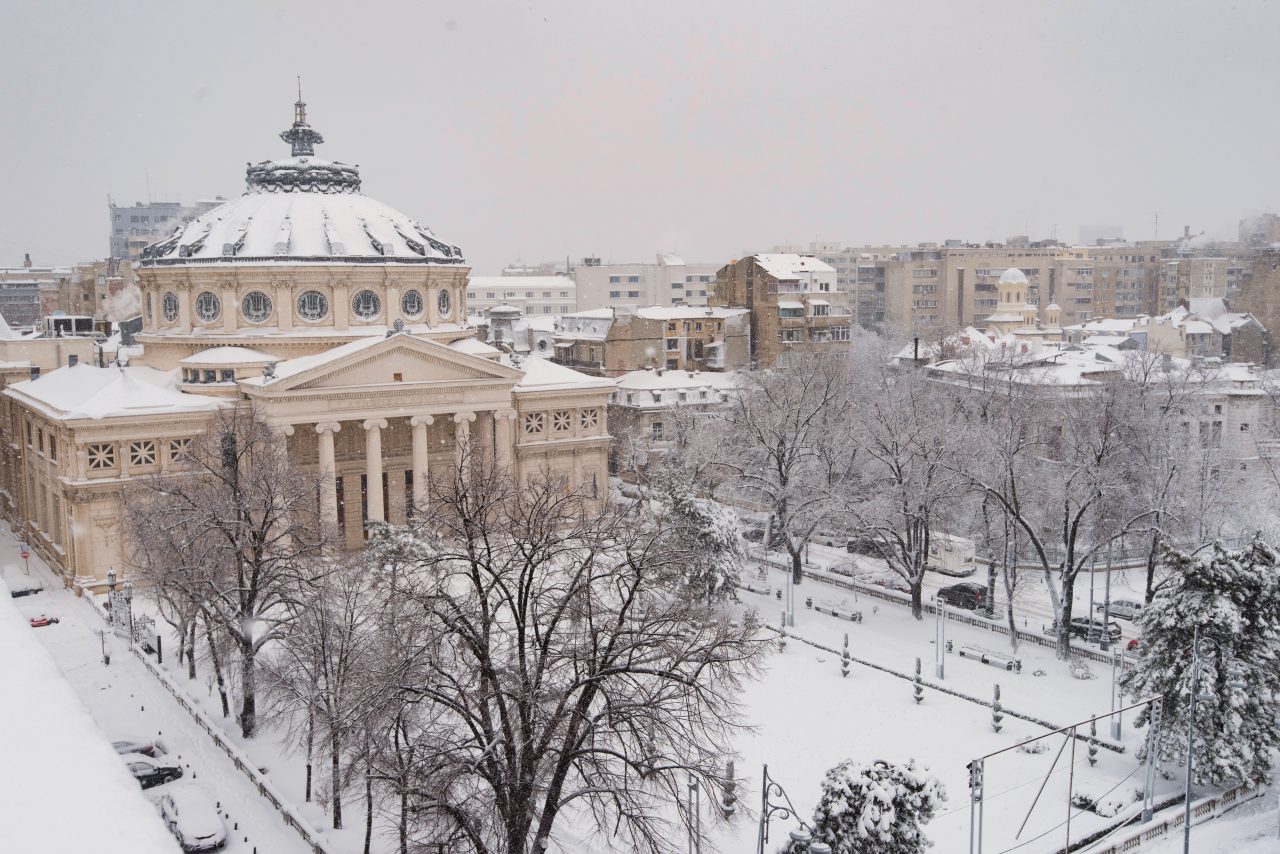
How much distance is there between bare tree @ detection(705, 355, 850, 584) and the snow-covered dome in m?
18.1

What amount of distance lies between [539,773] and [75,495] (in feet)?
95.7

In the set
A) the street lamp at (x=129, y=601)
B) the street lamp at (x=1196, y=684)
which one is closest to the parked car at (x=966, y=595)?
the street lamp at (x=1196, y=684)

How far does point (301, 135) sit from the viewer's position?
2296 inches

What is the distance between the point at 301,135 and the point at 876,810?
1967 inches

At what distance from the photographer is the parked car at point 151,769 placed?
84.7 ft

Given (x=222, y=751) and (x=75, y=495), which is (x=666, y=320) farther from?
(x=222, y=751)

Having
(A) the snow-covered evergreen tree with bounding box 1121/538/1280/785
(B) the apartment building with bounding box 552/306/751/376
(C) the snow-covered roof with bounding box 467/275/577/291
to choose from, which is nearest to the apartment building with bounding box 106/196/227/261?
(C) the snow-covered roof with bounding box 467/275/577/291

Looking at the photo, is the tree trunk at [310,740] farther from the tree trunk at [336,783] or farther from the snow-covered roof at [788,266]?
the snow-covered roof at [788,266]

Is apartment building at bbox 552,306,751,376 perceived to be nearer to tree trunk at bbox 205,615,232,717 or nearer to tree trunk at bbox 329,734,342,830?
tree trunk at bbox 205,615,232,717

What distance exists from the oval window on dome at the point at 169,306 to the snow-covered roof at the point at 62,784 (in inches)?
1874

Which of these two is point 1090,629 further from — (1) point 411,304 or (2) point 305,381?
(1) point 411,304

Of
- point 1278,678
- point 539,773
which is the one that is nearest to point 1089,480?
point 1278,678

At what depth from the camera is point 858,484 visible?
5069cm

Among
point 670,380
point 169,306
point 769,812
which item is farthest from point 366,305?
point 769,812
